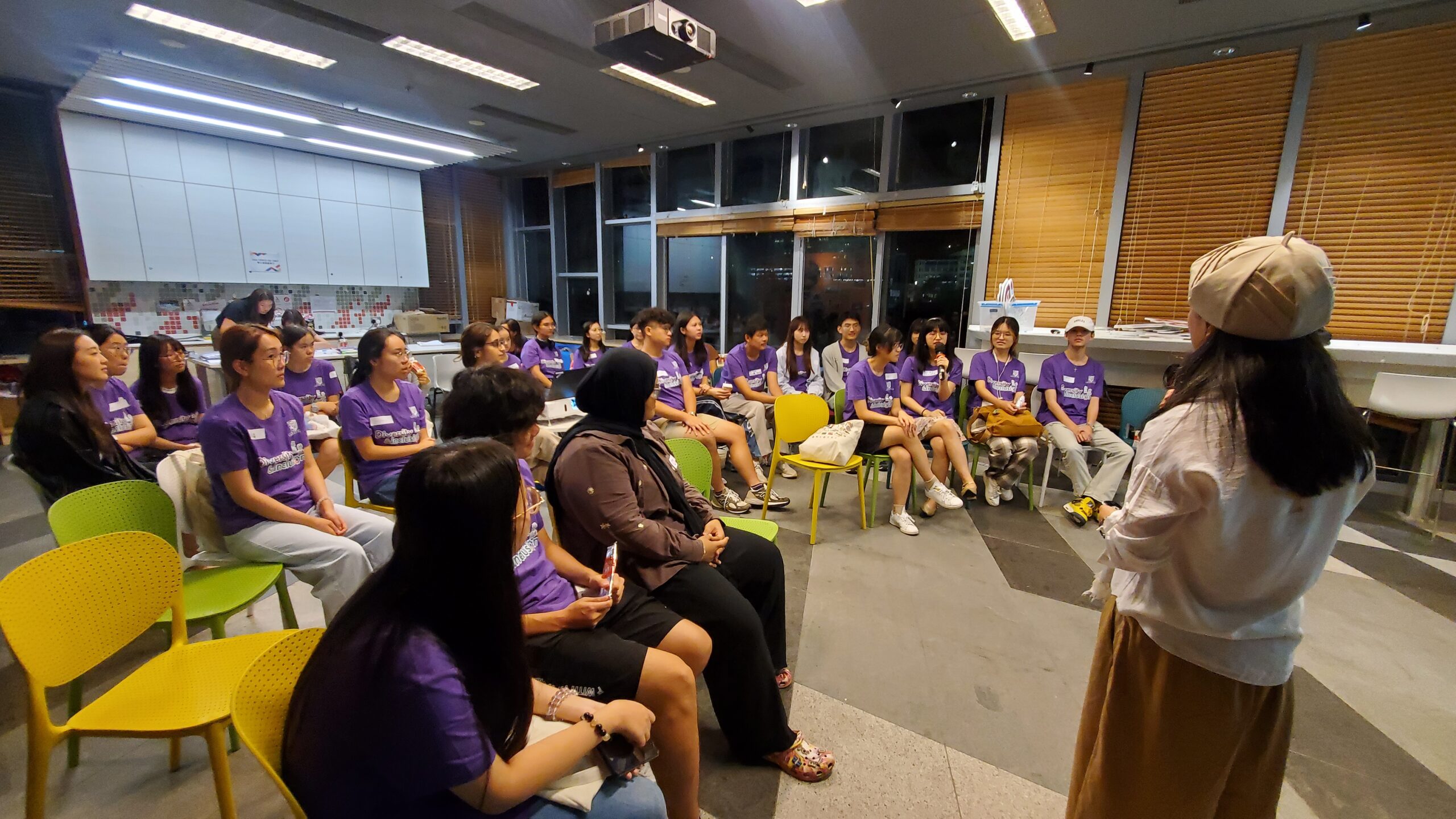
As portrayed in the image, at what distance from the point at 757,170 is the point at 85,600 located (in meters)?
6.00

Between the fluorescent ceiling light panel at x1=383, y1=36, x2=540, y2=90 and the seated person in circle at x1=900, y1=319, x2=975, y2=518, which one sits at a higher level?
the fluorescent ceiling light panel at x1=383, y1=36, x2=540, y2=90

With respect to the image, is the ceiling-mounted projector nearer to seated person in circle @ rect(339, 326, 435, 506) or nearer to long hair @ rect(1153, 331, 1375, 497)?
seated person in circle @ rect(339, 326, 435, 506)

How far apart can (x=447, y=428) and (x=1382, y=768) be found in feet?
9.74

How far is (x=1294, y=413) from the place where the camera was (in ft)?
3.03

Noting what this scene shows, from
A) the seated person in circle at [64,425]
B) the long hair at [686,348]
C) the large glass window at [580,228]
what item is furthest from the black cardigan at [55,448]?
the large glass window at [580,228]

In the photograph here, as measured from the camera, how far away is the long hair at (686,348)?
14.4 ft

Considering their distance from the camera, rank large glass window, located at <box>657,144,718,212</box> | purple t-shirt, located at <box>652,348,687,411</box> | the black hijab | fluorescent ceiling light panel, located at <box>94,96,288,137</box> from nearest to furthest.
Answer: the black hijab, purple t-shirt, located at <box>652,348,687,411</box>, fluorescent ceiling light panel, located at <box>94,96,288,137</box>, large glass window, located at <box>657,144,718,212</box>

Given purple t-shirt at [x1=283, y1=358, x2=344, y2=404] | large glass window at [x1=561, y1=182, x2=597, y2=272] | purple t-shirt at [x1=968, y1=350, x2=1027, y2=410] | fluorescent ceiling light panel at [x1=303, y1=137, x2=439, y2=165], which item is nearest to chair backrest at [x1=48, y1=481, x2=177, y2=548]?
purple t-shirt at [x1=283, y1=358, x2=344, y2=404]

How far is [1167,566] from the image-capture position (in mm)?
1062

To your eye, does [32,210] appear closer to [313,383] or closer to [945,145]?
[313,383]

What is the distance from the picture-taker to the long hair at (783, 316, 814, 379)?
4641mm

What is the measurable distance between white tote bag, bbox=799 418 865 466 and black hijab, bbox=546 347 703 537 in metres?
1.59

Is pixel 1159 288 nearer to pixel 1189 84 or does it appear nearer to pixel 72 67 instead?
pixel 1189 84

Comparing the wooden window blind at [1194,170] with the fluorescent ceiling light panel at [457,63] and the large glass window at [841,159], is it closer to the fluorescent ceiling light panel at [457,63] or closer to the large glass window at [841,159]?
the large glass window at [841,159]
